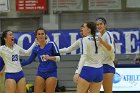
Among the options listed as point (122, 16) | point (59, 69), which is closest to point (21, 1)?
point (59, 69)

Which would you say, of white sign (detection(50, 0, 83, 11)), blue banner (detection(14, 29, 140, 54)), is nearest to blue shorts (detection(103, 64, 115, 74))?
blue banner (detection(14, 29, 140, 54))

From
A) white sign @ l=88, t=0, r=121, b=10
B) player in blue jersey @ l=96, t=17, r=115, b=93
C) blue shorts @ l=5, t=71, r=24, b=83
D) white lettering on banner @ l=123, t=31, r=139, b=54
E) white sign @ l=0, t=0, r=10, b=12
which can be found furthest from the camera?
white sign @ l=0, t=0, r=10, b=12

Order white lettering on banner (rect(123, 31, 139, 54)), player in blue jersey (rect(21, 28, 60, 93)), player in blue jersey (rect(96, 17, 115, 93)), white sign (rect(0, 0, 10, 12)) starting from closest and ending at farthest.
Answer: player in blue jersey (rect(96, 17, 115, 93))
player in blue jersey (rect(21, 28, 60, 93))
white lettering on banner (rect(123, 31, 139, 54))
white sign (rect(0, 0, 10, 12))

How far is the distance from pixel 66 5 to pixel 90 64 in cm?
988

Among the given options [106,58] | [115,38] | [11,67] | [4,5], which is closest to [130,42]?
[115,38]

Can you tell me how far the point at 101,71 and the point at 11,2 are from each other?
34.5ft

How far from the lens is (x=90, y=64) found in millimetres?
6406

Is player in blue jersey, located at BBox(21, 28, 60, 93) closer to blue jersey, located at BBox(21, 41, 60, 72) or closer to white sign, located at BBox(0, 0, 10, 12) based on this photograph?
blue jersey, located at BBox(21, 41, 60, 72)

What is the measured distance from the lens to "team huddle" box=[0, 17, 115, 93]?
251 inches

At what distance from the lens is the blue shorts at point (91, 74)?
6.34 m

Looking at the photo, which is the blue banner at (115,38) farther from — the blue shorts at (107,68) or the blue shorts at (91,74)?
the blue shorts at (91,74)

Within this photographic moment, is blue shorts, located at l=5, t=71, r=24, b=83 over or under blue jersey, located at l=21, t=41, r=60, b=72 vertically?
under

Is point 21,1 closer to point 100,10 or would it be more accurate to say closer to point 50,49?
point 100,10

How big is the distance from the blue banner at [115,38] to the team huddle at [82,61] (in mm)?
7031
